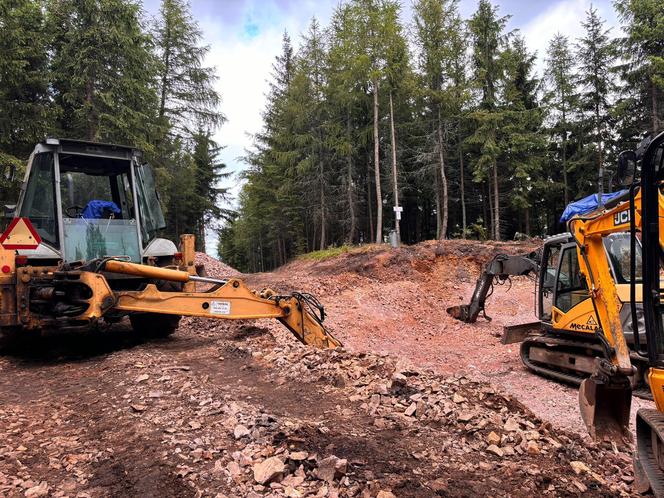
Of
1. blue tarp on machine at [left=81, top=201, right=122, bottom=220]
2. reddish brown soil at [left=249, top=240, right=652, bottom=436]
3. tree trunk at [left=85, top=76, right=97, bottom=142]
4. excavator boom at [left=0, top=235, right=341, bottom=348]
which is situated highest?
tree trunk at [left=85, top=76, right=97, bottom=142]

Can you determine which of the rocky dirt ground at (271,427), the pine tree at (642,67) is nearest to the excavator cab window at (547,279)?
the rocky dirt ground at (271,427)

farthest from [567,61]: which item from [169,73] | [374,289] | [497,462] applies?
[497,462]

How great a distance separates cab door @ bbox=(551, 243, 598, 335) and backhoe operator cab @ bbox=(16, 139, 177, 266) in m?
6.43

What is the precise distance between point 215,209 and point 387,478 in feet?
115

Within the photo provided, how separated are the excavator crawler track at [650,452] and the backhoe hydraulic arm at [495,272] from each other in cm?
677

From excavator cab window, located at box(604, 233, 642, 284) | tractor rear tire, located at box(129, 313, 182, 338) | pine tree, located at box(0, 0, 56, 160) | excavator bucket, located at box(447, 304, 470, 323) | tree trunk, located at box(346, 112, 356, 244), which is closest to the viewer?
excavator cab window, located at box(604, 233, 642, 284)

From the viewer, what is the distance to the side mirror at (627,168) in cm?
295

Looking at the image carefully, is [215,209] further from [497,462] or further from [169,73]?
[497,462]

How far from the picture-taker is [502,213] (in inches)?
1156

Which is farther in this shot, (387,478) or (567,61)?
(567,61)

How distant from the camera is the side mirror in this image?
2.95m

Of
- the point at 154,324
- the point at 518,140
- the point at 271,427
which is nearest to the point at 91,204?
the point at 154,324

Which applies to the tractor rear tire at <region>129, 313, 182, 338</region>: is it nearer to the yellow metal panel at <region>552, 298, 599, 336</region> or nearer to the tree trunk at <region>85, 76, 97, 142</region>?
the yellow metal panel at <region>552, 298, 599, 336</region>

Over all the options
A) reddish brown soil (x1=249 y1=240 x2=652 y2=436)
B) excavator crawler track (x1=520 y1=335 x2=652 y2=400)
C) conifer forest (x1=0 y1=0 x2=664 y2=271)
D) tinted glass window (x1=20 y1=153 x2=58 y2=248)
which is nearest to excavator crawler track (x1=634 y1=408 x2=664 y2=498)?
reddish brown soil (x1=249 y1=240 x2=652 y2=436)
